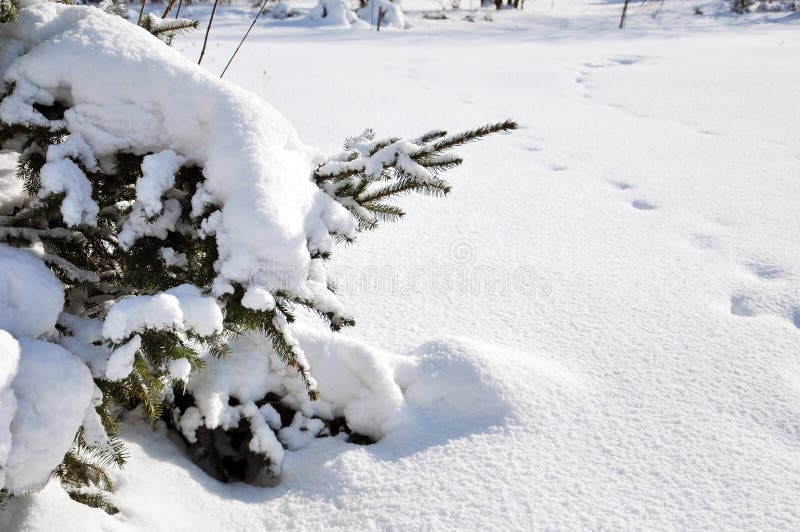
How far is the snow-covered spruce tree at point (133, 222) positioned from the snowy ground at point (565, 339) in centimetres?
30

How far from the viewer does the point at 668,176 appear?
3.42m

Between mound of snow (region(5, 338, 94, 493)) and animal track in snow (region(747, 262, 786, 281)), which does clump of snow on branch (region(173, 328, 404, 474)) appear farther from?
animal track in snow (region(747, 262, 786, 281))

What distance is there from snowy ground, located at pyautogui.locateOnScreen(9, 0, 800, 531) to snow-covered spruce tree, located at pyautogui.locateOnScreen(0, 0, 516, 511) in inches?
11.8

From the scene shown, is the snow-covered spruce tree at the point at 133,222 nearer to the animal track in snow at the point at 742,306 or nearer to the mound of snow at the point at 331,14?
the animal track in snow at the point at 742,306

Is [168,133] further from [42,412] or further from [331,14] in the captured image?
[331,14]

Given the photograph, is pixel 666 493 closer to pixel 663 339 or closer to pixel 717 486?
pixel 717 486

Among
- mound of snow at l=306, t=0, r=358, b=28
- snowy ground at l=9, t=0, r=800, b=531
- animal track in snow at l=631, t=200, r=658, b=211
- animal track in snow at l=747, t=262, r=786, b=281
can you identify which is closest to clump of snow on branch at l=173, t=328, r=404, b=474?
snowy ground at l=9, t=0, r=800, b=531

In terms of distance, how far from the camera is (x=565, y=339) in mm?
1956

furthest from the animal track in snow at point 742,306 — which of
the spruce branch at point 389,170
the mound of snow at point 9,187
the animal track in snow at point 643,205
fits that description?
the mound of snow at point 9,187

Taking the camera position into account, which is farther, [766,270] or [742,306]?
[766,270]

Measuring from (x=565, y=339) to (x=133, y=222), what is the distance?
139 centimetres

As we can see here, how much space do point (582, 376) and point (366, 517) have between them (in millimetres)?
790

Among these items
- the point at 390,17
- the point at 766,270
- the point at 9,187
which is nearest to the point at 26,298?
the point at 9,187

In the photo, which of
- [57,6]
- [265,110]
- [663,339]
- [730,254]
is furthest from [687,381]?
[57,6]
